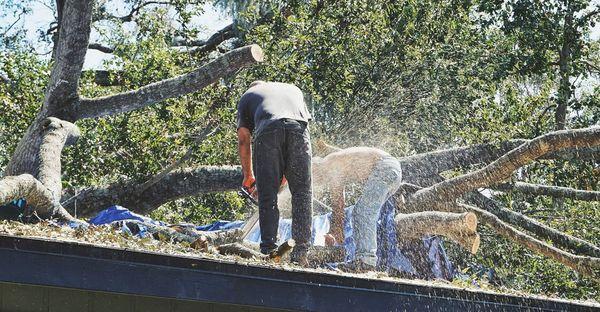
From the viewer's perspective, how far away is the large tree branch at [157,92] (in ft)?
32.9

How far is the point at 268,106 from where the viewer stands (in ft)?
22.2

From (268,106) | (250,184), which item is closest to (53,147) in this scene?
(250,184)

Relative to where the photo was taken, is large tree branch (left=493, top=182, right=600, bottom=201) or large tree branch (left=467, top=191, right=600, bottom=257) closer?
large tree branch (left=467, top=191, right=600, bottom=257)

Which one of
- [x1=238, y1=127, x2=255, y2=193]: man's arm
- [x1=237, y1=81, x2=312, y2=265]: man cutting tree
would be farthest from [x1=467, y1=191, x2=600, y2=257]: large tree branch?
[x1=237, y1=81, x2=312, y2=265]: man cutting tree

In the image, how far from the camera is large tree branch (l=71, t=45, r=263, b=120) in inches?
395

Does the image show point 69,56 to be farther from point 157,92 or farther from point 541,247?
point 541,247

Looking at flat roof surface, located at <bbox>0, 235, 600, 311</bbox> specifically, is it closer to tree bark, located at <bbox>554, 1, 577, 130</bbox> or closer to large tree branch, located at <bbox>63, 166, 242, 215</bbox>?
large tree branch, located at <bbox>63, 166, 242, 215</bbox>

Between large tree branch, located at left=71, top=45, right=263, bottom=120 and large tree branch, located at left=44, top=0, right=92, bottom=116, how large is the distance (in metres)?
0.17

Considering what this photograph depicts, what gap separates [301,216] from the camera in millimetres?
6637

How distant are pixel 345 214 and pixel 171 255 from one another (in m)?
3.91

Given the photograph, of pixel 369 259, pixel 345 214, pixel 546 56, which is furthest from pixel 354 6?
pixel 369 259

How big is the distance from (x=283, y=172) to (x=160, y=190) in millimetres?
6241

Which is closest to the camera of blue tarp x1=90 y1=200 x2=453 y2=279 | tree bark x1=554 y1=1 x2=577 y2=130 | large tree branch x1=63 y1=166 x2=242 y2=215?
blue tarp x1=90 y1=200 x2=453 y2=279

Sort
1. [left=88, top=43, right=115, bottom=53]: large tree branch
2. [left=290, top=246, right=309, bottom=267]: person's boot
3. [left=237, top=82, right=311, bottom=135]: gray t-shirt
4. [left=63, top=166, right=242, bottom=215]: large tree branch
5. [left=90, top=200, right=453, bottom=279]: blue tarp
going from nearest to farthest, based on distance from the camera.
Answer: [left=290, top=246, right=309, bottom=267]: person's boot
[left=237, top=82, right=311, bottom=135]: gray t-shirt
[left=90, top=200, right=453, bottom=279]: blue tarp
[left=63, top=166, right=242, bottom=215]: large tree branch
[left=88, top=43, right=115, bottom=53]: large tree branch
